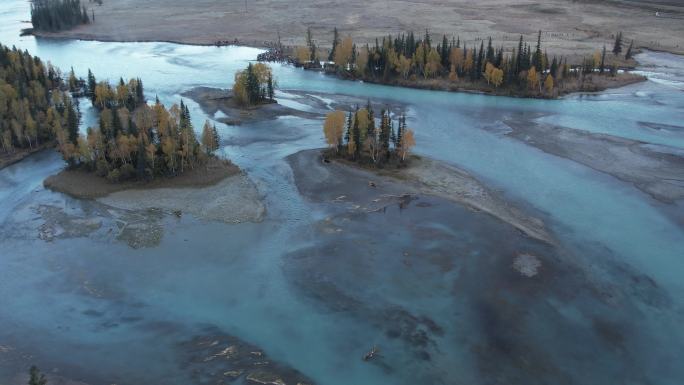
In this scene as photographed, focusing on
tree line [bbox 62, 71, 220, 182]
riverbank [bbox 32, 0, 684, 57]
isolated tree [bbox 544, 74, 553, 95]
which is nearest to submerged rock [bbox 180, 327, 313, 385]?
tree line [bbox 62, 71, 220, 182]

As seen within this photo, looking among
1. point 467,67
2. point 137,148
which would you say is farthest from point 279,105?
point 467,67

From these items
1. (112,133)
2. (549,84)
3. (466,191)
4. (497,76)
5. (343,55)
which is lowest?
(466,191)

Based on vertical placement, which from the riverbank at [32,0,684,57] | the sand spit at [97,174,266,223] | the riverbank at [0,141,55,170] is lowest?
the sand spit at [97,174,266,223]

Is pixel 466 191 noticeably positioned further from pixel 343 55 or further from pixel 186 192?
pixel 343 55

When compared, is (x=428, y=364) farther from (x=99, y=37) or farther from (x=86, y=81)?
(x=99, y=37)

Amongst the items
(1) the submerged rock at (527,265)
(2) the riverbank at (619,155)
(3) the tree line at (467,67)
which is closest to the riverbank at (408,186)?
(1) the submerged rock at (527,265)

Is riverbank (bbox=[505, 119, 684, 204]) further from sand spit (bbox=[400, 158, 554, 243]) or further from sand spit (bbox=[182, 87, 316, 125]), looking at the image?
sand spit (bbox=[182, 87, 316, 125])
